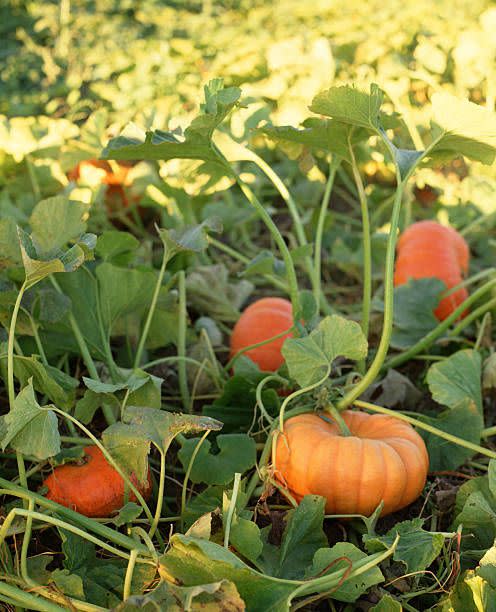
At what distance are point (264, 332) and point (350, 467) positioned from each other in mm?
541

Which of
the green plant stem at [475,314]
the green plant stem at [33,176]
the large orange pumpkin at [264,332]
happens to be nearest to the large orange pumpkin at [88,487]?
the large orange pumpkin at [264,332]

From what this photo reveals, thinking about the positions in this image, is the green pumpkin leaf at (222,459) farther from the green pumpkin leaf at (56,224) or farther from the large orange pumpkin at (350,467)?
the green pumpkin leaf at (56,224)

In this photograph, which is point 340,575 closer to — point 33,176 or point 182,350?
point 182,350

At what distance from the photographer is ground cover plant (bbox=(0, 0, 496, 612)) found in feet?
3.79

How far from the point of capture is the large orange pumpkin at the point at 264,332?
1.82 meters

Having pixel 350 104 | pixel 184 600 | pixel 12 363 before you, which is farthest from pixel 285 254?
pixel 184 600

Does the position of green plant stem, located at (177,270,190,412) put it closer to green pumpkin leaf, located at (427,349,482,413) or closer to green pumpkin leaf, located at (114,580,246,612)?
green pumpkin leaf, located at (427,349,482,413)

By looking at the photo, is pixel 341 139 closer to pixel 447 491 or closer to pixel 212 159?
pixel 212 159

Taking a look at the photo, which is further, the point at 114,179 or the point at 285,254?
the point at 114,179

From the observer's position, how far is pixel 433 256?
215cm

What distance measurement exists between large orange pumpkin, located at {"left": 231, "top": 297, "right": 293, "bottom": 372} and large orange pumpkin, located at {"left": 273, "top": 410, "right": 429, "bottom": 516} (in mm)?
404

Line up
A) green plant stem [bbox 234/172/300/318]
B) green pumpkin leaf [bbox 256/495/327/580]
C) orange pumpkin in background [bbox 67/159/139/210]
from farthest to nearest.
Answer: orange pumpkin in background [bbox 67/159/139/210] → green plant stem [bbox 234/172/300/318] → green pumpkin leaf [bbox 256/495/327/580]

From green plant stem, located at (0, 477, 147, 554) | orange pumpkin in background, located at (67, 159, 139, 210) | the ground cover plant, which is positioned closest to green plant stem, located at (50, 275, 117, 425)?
the ground cover plant

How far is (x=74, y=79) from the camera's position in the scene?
12.0ft
